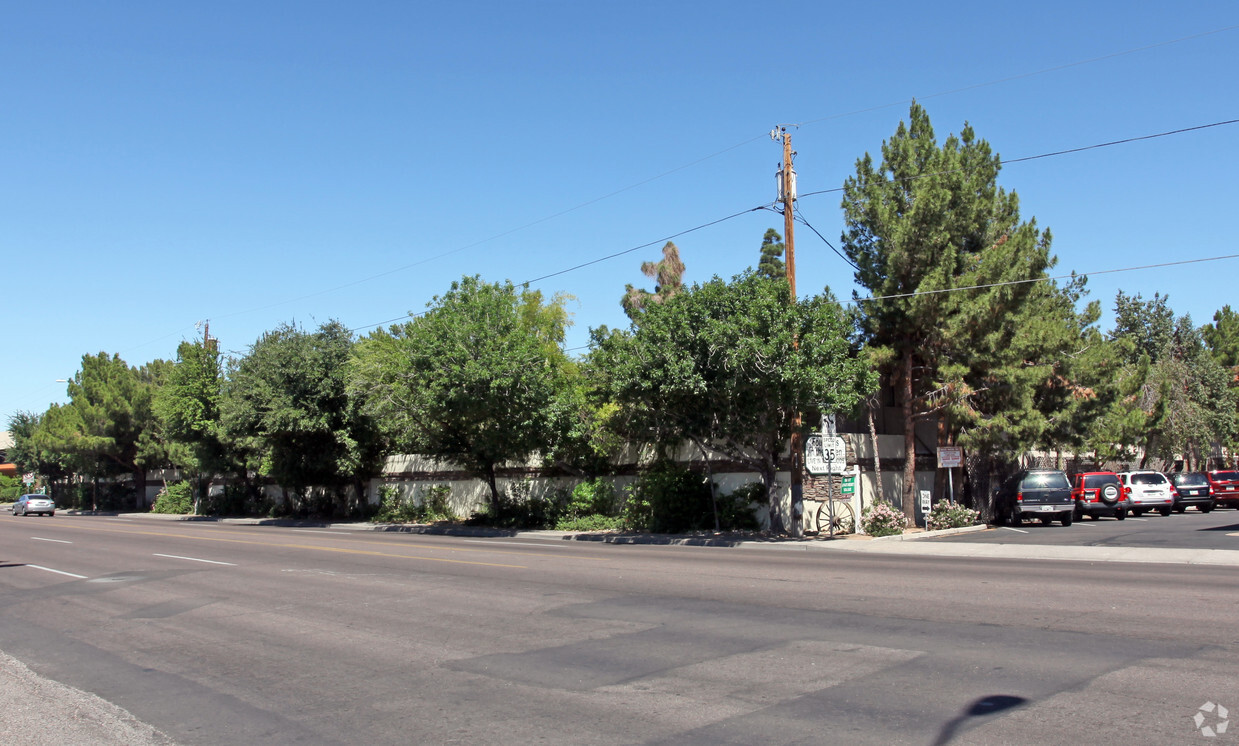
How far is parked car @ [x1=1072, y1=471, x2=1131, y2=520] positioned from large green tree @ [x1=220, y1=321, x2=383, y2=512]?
2725cm

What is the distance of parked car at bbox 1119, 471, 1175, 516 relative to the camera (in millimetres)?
33562

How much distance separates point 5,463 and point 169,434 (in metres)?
70.6

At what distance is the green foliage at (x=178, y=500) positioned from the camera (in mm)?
56250

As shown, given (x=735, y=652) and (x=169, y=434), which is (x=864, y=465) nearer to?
(x=735, y=652)

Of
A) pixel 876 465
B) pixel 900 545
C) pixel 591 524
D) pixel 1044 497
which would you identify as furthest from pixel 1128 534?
pixel 591 524

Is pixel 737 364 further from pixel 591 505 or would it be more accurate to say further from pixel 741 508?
pixel 591 505

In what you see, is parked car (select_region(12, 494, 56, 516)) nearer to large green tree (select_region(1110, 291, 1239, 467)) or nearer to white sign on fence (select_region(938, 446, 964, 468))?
white sign on fence (select_region(938, 446, 964, 468))

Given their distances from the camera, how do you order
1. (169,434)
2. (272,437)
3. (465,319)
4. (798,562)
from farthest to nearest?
(169,434) < (272,437) < (465,319) < (798,562)

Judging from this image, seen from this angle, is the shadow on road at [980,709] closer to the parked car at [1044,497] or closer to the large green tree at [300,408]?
the parked car at [1044,497]

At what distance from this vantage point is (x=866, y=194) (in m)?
28.0

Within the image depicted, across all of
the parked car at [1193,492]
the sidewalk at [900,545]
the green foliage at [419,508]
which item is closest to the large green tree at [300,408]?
the green foliage at [419,508]

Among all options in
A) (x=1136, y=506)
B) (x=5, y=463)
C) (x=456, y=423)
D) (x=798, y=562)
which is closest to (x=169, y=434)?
(x=456, y=423)

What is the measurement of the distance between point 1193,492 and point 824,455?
2167 cm

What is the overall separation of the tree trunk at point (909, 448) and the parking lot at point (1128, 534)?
2.33 metres
